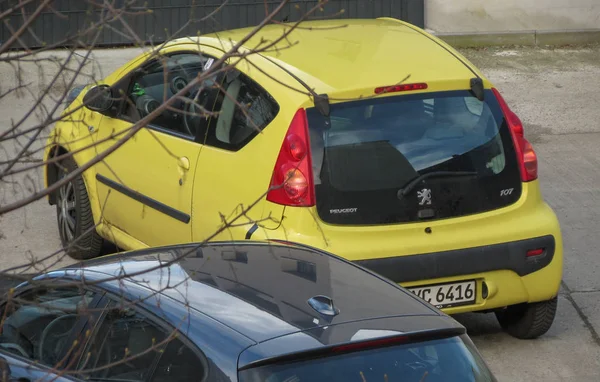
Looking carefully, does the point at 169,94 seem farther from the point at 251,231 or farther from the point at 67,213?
the point at 251,231

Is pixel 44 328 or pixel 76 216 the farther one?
pixel 76 216

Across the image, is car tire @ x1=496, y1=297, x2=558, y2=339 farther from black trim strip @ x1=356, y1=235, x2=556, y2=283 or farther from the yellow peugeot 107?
black trim strip @ x1=356, y1=235, x2=556, y2=283

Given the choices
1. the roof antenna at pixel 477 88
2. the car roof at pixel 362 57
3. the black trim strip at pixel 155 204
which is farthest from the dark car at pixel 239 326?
the roof antenna at pixel 477 88

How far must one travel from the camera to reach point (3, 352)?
435 centimetres

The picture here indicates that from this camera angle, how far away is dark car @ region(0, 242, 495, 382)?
11.0 ft

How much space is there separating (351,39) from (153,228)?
1.65m

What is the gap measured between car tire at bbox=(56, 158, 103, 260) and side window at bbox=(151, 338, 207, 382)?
153 inches

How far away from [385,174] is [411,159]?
163mm

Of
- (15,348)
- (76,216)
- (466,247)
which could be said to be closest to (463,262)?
(466,247)

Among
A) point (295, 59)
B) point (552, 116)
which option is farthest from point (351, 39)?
point (552, 116)

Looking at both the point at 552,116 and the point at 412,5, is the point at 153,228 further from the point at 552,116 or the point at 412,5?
the point at 412,5

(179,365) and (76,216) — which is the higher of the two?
(179,365)

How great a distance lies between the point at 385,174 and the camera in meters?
5.62

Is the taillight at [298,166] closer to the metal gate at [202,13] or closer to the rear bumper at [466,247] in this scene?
the rear bumper at [466,247]
